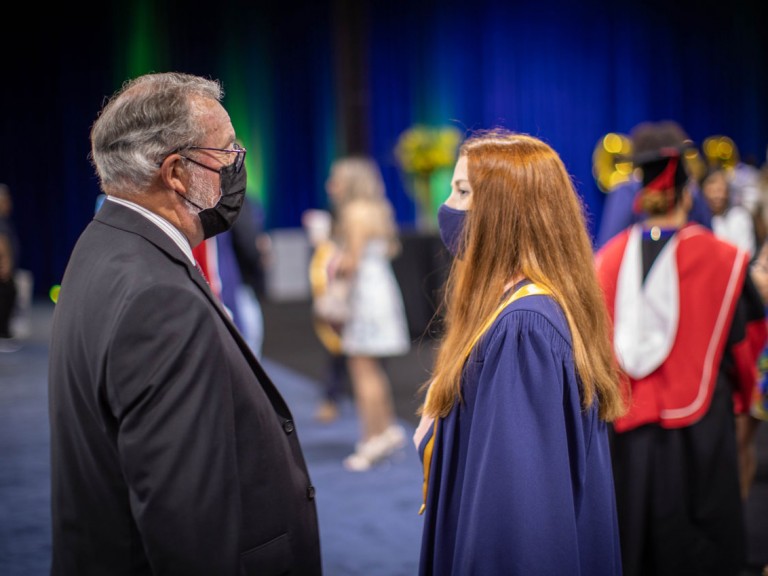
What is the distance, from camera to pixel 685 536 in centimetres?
282

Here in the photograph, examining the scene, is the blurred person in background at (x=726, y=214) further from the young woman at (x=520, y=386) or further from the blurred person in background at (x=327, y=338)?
the young woman at (x=520, y=386)

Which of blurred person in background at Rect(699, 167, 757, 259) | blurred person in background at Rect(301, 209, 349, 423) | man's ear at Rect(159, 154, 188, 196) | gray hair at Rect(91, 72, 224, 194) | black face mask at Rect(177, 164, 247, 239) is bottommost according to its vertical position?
blurred person in background at Rect(301, 209, 349, 423)

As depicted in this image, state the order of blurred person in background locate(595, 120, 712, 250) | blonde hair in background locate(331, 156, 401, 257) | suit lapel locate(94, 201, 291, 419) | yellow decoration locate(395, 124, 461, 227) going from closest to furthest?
suit lapel locate(94, 201, 291, 419) < blurred person in background locate(595, 120, 712, 250) < blonde hair in background locate(331, 156, 401, 257) < yellow decoration locate(395, 124, 461, 227)

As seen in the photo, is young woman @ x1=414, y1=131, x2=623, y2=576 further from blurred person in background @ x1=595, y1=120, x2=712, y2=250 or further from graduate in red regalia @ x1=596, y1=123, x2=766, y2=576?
blurred person in background @ x1=595, y1=120, x2=712, y2=250

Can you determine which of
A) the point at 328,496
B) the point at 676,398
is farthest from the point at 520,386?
the point at 328,496

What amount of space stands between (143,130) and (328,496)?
319cm

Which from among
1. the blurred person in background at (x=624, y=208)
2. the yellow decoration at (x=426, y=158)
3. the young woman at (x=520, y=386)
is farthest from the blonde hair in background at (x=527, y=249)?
the yellow decoration at (x=426, y=158)

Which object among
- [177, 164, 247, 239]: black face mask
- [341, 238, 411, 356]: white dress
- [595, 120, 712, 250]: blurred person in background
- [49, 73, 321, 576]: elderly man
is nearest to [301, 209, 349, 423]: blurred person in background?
[341, 238, 411, 356]: white dress

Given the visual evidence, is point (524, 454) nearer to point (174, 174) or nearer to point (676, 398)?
point (174, 174)

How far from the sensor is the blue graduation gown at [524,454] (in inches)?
61.1

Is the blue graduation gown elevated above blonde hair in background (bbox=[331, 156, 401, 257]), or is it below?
below

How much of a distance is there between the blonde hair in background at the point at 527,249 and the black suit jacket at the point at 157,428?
1.26 ft

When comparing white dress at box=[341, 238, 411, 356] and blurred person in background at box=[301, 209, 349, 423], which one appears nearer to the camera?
white dress at box=[341, 238, 411, 356]

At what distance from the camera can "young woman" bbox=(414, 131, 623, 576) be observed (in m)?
1.56
